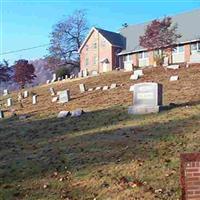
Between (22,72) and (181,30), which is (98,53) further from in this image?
(181,30)

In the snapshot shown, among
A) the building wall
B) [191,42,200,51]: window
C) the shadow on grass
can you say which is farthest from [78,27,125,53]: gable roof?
the shadow on grass

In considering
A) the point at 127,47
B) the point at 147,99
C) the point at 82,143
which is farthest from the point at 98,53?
the point at 82,143

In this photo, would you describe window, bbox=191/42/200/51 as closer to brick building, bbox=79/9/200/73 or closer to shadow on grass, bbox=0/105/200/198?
brick building, bbox=79/9/200/73

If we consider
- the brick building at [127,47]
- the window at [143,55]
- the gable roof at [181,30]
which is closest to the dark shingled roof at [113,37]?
the brick building at [127,47]

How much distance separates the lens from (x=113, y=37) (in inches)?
2566

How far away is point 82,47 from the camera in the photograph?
228ft

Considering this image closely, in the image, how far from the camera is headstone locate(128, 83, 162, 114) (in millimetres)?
17531

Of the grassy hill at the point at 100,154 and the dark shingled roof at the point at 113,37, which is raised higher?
the dark shingled roof at the point at 113,37

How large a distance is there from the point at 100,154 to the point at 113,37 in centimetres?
Answer: 5427

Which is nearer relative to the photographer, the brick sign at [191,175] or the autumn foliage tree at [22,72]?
the brick sign at [191,175]

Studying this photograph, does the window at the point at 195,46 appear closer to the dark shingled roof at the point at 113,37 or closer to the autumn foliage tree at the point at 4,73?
the dark shingled roof at the point at 113,37

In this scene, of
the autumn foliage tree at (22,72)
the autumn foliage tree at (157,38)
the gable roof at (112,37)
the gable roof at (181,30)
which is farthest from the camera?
the gable roof at (112,37)

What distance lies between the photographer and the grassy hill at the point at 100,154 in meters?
9.49

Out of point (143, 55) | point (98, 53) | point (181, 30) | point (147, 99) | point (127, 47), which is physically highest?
point (181, 30)
